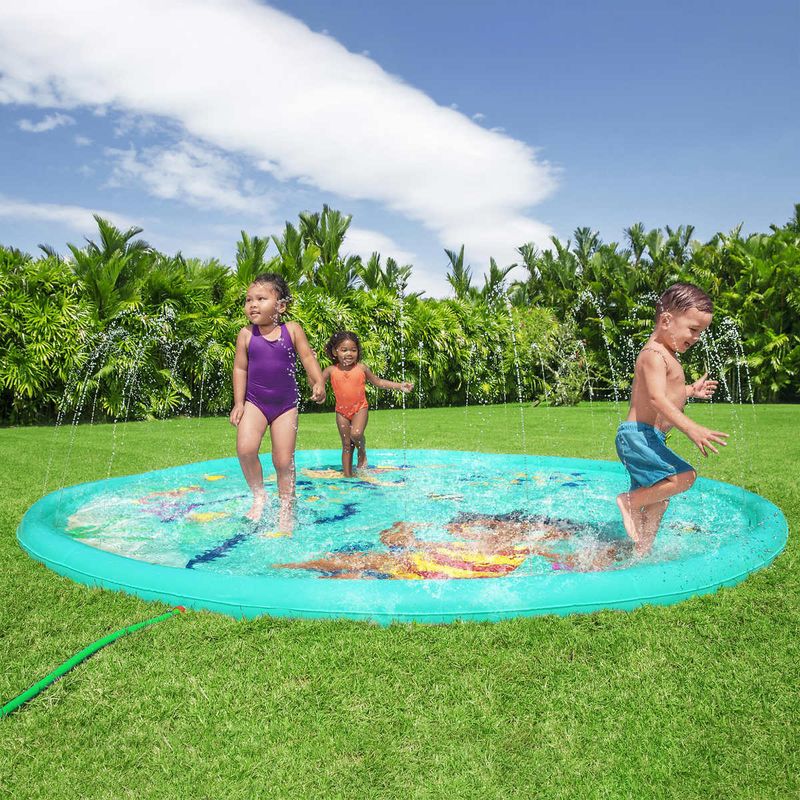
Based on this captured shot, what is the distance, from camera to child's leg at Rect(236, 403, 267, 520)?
15.6ft

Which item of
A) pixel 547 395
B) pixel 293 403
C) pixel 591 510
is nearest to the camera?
pixel 293 403

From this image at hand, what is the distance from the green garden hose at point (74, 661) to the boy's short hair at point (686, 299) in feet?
9.68

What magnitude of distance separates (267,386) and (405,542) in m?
1.43

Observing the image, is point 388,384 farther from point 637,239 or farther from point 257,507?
point 637,239

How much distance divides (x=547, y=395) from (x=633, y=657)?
50.9 feet

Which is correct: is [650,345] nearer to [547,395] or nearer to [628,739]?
[628,739]

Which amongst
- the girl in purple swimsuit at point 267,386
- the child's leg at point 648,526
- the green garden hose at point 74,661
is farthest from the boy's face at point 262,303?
the child's leg at point 648,526

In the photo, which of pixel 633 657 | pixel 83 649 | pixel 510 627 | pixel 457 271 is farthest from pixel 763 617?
pixel 457 271

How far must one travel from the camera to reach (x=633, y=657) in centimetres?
258

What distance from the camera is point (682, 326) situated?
3801 millimetres

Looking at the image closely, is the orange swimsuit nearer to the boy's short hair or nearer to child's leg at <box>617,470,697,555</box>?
Answer: child's leg at <box>617,470,697,555</box>

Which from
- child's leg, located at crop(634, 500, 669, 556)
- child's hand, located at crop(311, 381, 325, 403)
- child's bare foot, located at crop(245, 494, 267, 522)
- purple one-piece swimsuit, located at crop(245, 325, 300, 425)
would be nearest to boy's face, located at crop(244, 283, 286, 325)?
purple one-piece swimsuit, located at crop(245, 325, 300, 425)

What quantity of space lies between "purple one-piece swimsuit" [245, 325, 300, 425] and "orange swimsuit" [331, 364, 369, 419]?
1904 mm

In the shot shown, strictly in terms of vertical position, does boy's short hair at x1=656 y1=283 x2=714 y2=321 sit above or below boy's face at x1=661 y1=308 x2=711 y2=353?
above
